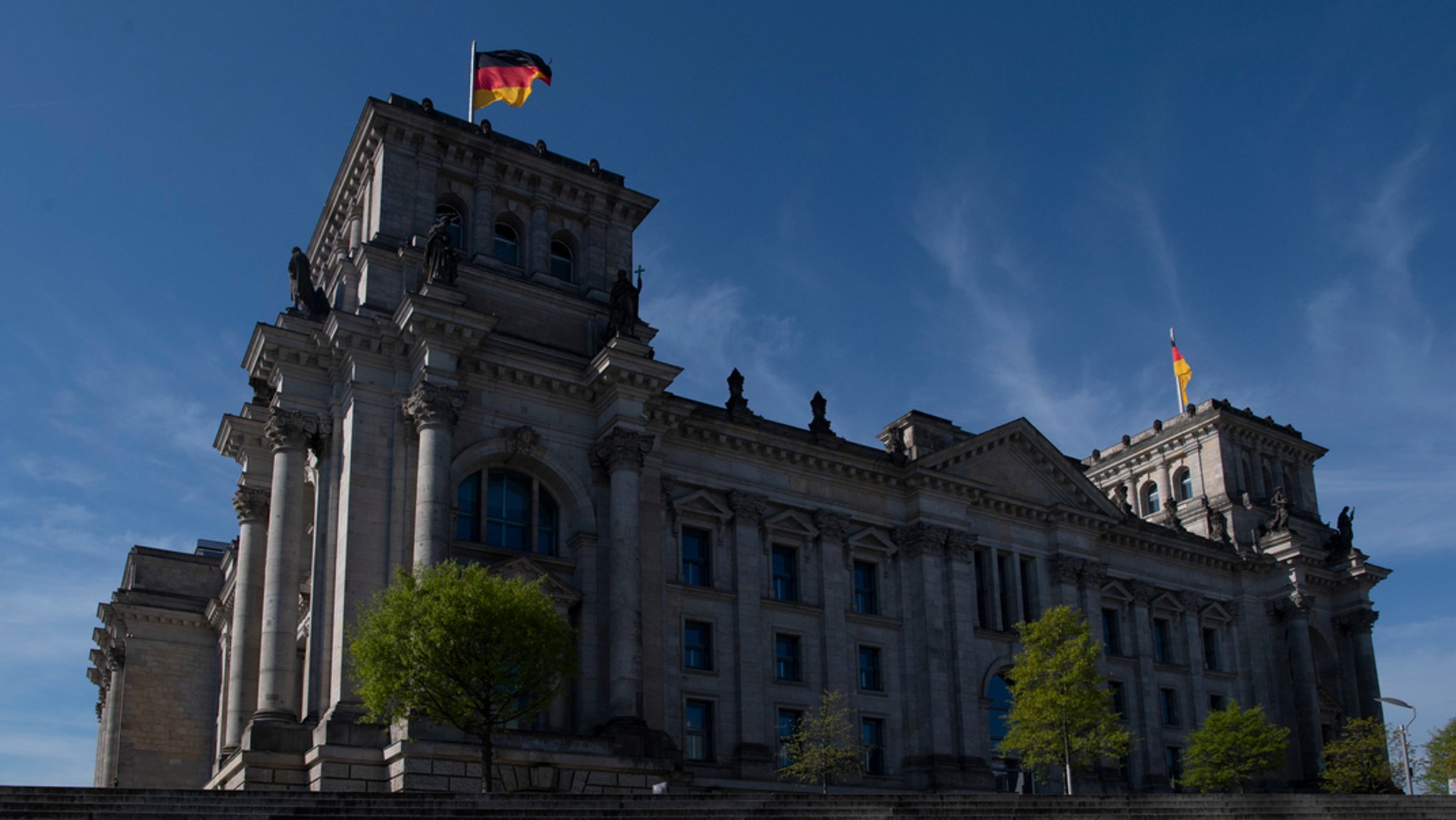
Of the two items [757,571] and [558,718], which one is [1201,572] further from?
[558,718]

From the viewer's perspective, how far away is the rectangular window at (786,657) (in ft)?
147

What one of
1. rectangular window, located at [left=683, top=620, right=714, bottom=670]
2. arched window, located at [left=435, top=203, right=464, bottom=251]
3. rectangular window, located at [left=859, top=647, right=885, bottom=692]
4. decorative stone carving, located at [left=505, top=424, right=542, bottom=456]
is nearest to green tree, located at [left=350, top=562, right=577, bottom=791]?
decorative stone carving, located at [left=505, top=424, right=542, bottom=456]

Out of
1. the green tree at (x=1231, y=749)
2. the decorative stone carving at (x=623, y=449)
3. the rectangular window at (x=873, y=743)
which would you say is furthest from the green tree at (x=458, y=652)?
the green tree at (x=1231, y=749)

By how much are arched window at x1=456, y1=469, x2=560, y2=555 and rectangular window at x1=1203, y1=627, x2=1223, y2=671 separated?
32742 mm

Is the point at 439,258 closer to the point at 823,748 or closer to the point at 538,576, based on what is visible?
the point at 538,576

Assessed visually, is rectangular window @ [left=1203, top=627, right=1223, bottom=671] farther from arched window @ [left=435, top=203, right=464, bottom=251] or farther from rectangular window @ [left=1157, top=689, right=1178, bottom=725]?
arched window @ [left=435, top=203, right=464, bottom=251]

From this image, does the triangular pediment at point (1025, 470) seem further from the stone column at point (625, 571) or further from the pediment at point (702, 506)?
the stone column at point (625, 571)

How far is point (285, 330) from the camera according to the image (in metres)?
39.2

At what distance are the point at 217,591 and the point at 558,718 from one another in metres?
29.0

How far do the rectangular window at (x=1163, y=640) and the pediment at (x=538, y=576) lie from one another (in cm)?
2897

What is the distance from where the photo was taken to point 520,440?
39.7 m

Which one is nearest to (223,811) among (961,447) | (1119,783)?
(961,447)

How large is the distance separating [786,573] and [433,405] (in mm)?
14810

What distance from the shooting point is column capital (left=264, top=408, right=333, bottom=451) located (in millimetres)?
38750
